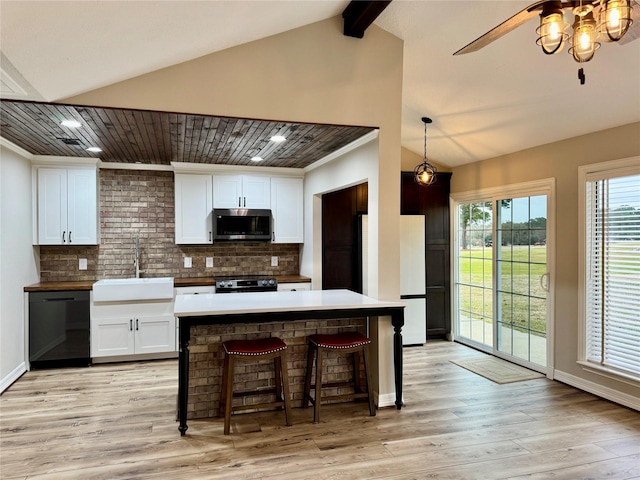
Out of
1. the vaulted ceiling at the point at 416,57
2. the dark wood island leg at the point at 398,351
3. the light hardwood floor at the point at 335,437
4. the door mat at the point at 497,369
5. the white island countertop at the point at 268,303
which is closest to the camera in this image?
the vaulted ceiling at the point at 416,57

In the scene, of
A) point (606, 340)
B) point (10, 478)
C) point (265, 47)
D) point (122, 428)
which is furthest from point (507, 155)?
point (10, 478)

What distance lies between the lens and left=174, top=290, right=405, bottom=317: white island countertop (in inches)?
126

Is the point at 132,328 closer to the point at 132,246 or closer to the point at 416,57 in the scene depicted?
the point at 132,246

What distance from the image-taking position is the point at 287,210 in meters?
6.00

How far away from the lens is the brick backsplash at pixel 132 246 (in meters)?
5.43

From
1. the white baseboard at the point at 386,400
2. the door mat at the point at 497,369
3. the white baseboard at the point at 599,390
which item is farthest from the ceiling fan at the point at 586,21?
the door mat at the point at 497,369

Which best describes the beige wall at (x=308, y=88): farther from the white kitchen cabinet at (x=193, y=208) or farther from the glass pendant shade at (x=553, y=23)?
the white kitchen cabinet at (x=193, y=208)

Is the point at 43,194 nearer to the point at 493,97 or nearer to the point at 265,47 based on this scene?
the point at 265,47

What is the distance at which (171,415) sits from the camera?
11.5 ft

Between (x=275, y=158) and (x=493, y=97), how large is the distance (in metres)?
2.48

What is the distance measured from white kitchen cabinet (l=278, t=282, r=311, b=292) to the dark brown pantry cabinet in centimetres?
170

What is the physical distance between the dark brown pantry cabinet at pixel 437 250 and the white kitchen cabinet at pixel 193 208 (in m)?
2.62

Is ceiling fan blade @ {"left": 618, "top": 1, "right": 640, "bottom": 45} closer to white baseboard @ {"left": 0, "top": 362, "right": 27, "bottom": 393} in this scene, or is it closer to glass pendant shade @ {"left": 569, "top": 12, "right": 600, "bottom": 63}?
glass pendant shade @ {"left": 569, "top": 12, "right": 600, "bottom": 63}

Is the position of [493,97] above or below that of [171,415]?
above
